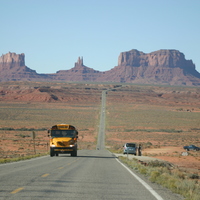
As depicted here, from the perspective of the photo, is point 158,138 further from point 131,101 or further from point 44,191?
point 131,101

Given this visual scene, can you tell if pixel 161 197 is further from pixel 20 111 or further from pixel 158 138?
pixel 20 111

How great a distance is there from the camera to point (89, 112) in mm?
124938

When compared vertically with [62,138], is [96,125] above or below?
below

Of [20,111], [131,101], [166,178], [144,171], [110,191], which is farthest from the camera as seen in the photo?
[131,101]

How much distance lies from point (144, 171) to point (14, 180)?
6.64 m

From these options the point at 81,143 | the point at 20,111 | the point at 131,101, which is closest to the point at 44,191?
the point at 81,143

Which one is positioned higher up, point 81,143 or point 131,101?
→ point 131,101

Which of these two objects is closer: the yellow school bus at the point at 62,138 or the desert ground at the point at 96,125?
the yellow school bus at the point at 62,138

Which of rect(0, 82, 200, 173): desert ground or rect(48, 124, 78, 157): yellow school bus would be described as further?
rect(0, 82, 200, 173): desert ground

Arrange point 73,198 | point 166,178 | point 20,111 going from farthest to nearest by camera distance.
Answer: point 20,111
point 166,178
point 73,198

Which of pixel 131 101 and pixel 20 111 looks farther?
pixel 131 101

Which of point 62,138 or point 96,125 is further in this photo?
point 96,125

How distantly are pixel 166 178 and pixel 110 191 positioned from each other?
3.88 metres

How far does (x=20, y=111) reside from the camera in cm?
11988
